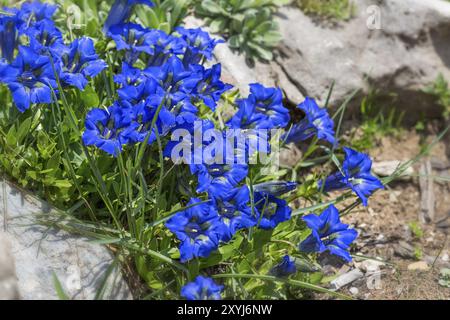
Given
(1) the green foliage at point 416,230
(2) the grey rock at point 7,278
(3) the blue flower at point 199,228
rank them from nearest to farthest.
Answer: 1. (2) the grey rock at point 7,278
2. (3) the blue flower at point 199,228
3. (1) the green foliage at point 416,230

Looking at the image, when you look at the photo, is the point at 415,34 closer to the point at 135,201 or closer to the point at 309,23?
the point at 309,23

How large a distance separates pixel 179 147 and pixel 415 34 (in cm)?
239

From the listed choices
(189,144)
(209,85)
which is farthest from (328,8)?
(189,144)

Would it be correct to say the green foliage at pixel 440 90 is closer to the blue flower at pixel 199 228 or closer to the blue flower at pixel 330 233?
the blue flower at pixel 330 233

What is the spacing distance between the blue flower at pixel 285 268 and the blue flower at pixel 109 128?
0.92 m

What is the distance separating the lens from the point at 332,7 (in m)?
4.67

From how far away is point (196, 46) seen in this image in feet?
12.2

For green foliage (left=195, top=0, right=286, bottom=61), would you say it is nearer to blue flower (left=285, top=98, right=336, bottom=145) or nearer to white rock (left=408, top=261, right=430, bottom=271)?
blue flower (left=285, top=98, right=336, bottom=145)

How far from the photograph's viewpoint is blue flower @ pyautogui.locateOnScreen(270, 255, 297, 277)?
3.10 meters

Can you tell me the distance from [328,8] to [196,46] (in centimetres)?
137

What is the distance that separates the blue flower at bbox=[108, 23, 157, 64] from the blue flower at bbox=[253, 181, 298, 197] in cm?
96

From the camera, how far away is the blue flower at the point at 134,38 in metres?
3.53

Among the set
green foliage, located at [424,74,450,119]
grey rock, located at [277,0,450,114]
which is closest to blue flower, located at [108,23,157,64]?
grey rock, located at [277,0,450,114]

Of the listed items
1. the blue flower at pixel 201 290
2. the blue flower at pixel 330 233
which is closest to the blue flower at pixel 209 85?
the blue flower at pixel 330 233
